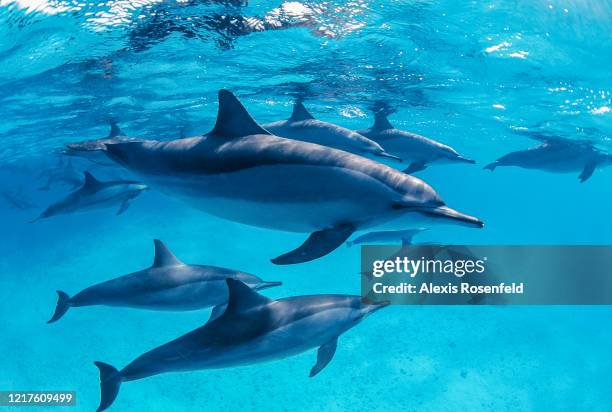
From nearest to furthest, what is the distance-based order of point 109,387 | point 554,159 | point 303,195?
point 303,195 → point 109,387 → point 554,159

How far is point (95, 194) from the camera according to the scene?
9.17 m

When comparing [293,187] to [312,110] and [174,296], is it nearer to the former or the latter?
[174,296]

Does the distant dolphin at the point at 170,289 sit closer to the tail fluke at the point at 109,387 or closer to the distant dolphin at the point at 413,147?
the tail fluke at the point at 109,387

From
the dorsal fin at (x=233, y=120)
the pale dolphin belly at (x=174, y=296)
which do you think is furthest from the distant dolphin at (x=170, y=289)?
the dorsal fin at (x=233, y=120)

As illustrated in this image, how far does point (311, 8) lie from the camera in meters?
9.94

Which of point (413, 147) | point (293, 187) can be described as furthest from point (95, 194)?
point (293, 187)

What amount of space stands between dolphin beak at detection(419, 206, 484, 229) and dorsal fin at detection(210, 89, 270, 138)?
173cm

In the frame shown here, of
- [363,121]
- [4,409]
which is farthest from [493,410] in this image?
[363,121]

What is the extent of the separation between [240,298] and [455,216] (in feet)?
8.05

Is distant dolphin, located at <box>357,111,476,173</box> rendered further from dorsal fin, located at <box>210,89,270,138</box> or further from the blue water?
dorsal fin, located at <box>210,89,270,138</box>

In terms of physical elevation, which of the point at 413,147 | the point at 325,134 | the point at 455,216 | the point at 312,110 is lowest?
the point at 312,110

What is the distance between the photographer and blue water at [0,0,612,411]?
10.2 metres

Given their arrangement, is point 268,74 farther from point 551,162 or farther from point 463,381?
point 463,381

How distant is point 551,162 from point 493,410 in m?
7.83
